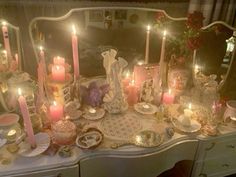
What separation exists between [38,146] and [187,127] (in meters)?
0.73

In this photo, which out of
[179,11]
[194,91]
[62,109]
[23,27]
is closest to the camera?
[62,109]

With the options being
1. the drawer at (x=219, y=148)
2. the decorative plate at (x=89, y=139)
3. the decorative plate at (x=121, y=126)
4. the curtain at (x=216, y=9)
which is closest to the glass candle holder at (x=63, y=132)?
the decorative plate at (x=89, y=139)

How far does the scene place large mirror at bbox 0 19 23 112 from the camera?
1350mm

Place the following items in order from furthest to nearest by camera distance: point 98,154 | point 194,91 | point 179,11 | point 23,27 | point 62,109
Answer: point 179,11, point 194,91, point 23,27, point 62,109, point 98,154

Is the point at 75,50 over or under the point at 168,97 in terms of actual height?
over

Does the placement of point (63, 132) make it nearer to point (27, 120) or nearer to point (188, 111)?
point (27, 120)

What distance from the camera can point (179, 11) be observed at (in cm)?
171

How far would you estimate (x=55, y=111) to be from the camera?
1312 mm

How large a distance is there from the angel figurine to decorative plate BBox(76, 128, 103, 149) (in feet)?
0.63

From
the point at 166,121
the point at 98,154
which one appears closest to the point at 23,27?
the point at 98,154

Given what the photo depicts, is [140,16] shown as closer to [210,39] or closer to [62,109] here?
[210,39]

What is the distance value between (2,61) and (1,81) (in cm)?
14

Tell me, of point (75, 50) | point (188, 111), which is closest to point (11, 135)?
point (75, 50)

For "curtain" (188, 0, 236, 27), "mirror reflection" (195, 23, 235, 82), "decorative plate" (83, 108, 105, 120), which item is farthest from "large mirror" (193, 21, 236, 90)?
"decorative plate" (83, 108, 105, 120)
